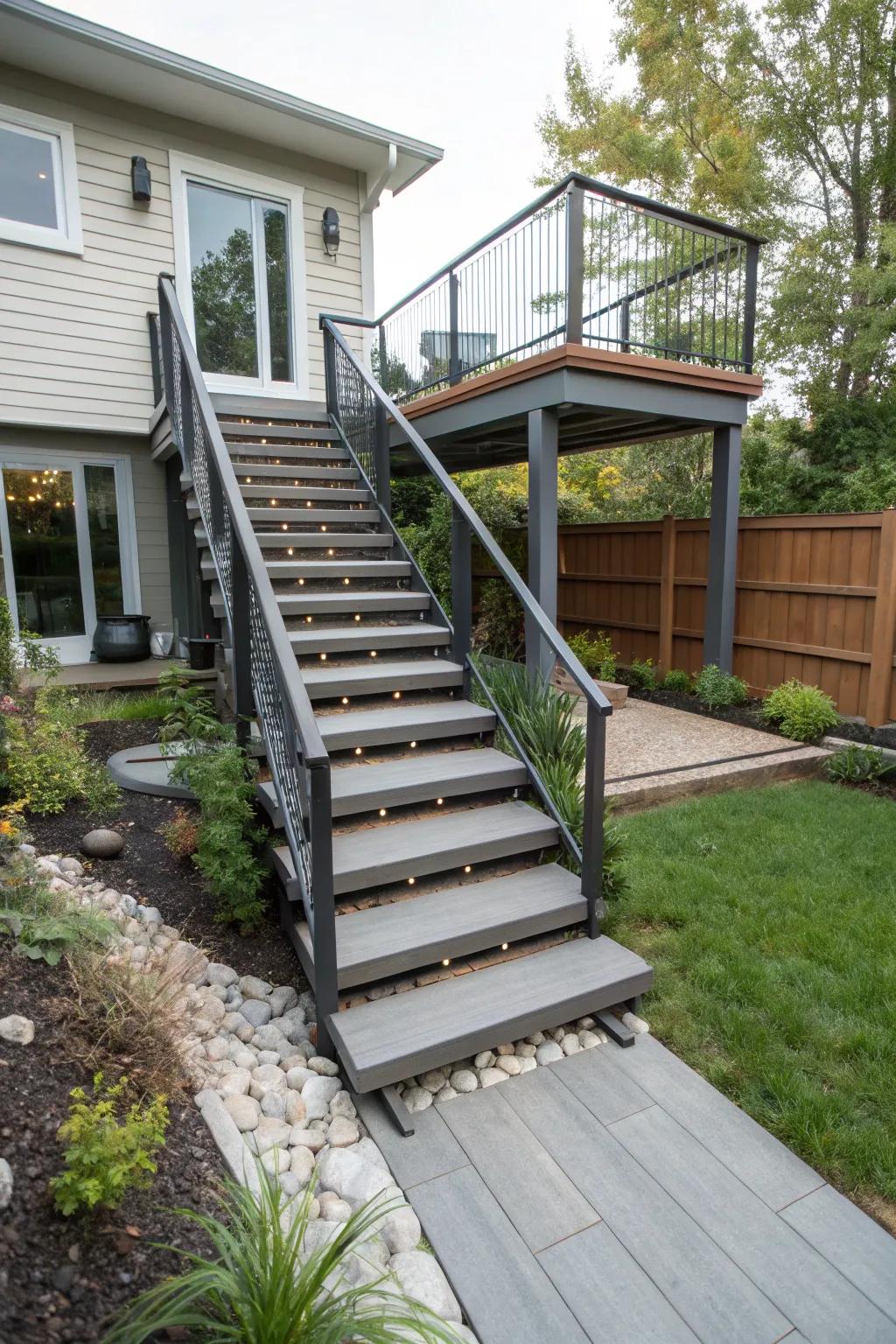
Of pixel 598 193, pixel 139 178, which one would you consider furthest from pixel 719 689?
pixel 139 178

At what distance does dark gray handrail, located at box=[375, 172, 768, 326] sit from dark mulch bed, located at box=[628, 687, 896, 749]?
3843 millimetres

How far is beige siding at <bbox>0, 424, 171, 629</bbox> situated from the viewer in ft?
22.9

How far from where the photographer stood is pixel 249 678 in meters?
3.79

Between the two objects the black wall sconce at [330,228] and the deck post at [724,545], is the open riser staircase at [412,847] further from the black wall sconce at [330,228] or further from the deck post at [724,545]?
the black wall sconce at [330,228]

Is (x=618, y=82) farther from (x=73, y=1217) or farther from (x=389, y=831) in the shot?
(x=73, y=1217)

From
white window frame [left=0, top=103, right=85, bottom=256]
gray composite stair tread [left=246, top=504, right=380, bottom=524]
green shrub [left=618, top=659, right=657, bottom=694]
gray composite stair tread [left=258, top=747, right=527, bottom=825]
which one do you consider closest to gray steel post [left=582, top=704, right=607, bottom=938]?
gray composite stair tread [left=258, top=747, right=527, bottom=825]

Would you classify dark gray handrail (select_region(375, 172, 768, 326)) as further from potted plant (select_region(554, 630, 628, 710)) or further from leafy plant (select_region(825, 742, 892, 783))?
leafy plant (select_region(825, 742, 892, 783))

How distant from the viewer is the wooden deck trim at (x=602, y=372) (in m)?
5.13

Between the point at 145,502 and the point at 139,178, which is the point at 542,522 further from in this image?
the point at 139,178

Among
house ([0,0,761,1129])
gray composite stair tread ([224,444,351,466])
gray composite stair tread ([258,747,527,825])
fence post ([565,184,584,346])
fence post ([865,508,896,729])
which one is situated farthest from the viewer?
gray composite stair tread ([224,444,351,466])

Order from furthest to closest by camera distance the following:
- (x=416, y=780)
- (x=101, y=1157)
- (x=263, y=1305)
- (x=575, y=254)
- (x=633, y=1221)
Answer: (x=575, y=254) < (x=416, y=780) < (x=633, y=1221) < (x=101, y=1157) < (x=263, y=1305)

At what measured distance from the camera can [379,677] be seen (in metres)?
3.94

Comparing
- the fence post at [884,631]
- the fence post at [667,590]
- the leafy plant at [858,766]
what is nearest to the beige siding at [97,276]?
the fence post at [667,590]

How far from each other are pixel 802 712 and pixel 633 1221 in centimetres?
460
